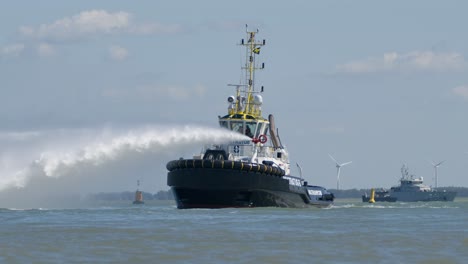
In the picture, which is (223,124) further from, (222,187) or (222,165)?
(222,165)

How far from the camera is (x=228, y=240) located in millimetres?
42812

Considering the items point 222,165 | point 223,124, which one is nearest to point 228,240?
point 222,165

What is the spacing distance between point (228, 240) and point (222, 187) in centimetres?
2683

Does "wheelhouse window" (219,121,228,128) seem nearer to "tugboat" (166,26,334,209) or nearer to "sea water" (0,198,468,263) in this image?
"tugboat" (166,26,334,209)

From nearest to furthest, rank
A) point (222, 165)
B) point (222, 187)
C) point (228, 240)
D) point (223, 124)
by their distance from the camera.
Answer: point (228, 240) → point (222, 165) → point (222, 187) → point (223, 124)

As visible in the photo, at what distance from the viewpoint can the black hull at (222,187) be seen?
69375mm

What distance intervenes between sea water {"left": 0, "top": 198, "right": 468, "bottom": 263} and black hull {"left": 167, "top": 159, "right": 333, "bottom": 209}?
340 inches

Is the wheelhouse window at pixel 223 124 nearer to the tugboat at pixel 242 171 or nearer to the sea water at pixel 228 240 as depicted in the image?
the tugboat at pixel 242 171

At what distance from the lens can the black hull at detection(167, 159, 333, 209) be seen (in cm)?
6938

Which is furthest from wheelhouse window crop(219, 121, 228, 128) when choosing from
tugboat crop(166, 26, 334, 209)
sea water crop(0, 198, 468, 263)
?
sea water crop(0, 198, 468, 263)

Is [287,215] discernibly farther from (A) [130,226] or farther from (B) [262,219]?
(A) [130,226]

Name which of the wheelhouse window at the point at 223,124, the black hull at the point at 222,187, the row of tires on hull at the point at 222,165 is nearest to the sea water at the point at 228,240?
the row of tires on hull at the point at 222,165

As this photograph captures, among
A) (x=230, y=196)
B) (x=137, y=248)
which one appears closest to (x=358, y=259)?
(x=137, y=248)

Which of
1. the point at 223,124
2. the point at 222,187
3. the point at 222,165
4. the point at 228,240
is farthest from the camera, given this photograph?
the point at 223,124
